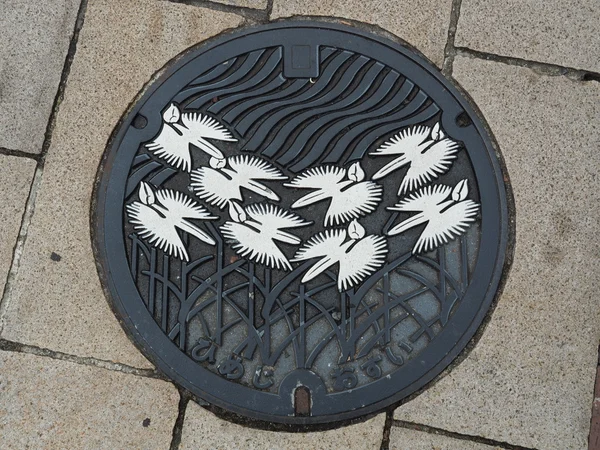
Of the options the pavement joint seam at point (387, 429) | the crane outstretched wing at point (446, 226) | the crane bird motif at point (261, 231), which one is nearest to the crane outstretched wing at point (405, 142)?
the crane outstretched wing at point (446, 226)

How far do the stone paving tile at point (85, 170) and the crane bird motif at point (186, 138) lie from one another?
6.8 inches

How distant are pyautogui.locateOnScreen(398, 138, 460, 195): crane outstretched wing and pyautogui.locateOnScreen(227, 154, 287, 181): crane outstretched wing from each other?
1.24 ft

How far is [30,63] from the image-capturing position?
207 cm

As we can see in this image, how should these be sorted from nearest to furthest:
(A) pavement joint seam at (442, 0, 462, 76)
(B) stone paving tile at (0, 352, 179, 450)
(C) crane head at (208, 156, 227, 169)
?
(B) stone paving tile at (0, 352, 179, 450)
(C) crane head at (208, 156, 227, 169)
(A) pavement joint seam at (442, 0, 462, 76)

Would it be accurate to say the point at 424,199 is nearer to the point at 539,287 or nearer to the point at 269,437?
the point at 539,287

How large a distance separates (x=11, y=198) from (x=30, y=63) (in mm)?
442

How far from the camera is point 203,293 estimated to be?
1.92 metres

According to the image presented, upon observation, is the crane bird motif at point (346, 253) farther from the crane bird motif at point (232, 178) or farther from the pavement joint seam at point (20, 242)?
the pavement joint seam at point (20, 242)

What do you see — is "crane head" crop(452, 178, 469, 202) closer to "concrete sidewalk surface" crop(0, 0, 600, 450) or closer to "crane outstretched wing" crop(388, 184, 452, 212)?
"crane outstretched wing" crop(388, 184, 452, 212)

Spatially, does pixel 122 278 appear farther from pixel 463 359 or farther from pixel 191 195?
pixel 463 359

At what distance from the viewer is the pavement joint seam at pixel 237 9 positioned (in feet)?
6.93

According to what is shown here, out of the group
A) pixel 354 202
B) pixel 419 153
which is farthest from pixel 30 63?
pixel 419 153

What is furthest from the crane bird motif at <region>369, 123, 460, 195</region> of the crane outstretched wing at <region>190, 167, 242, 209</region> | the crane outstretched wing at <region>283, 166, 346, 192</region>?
the crane outstretched wing at <region>190, 167, 242, 209</region>

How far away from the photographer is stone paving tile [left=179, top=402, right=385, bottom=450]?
1871 mm
